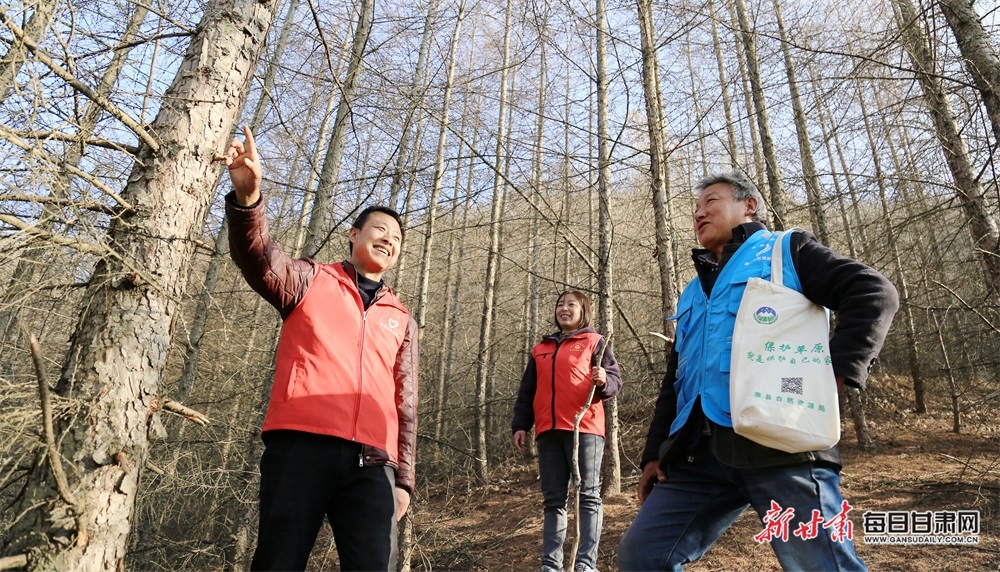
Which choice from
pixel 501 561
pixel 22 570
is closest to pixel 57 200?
pixel 22 570

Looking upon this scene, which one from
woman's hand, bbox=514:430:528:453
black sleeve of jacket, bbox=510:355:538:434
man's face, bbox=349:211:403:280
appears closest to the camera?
man's face, bbox=349:211:403:280

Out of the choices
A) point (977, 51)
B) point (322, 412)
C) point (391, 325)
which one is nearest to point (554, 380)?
point (391, 325)

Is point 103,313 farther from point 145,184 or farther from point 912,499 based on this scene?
point 912,499

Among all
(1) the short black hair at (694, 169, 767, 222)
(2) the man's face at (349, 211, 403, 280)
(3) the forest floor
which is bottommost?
(3) the forest floor

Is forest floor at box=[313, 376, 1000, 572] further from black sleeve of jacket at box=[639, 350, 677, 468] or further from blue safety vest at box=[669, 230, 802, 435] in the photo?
blue safety vest at box=[669, 230, 802, 435]

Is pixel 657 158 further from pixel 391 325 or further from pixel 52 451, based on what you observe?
pixel 52 451

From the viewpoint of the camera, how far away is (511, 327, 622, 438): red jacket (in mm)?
3910

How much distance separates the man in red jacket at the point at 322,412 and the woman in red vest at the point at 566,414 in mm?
1537

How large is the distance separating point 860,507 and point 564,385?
3672mm

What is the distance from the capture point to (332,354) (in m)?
2.19

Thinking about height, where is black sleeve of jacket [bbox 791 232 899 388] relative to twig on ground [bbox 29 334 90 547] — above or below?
above

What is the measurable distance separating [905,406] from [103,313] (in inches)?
538

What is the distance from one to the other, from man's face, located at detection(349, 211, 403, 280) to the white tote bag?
1.45 m

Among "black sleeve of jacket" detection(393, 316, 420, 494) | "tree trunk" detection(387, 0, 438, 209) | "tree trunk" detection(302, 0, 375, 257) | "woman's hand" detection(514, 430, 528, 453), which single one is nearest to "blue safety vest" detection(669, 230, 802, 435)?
"black sleeve of jacket" detection(393, 316, 420, 494)
